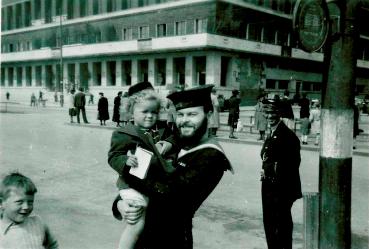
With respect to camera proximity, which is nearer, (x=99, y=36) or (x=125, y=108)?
(x=125, y=108)

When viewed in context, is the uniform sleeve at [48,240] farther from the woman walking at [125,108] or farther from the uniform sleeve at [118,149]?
the woman walking at [125,108]

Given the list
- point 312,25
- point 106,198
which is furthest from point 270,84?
point 312,25

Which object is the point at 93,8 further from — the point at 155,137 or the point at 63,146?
the point at 155,137

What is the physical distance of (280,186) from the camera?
3986mm

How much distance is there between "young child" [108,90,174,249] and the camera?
209 centimetres

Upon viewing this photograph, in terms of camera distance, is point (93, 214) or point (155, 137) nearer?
point (155, 137)

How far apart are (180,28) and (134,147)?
37012 mm

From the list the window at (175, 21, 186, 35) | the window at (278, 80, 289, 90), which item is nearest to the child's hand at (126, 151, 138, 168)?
the window at (175, 21, 186, 35)

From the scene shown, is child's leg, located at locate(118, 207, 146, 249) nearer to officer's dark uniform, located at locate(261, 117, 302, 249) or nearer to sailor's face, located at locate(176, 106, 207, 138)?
sailor's face, located at locate(176, 106, 207, 138)

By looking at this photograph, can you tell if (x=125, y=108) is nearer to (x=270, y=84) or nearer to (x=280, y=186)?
(x=280, y=186)

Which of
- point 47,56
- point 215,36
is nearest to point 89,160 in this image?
point 215,36

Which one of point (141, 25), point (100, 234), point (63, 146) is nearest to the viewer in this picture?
point (100, 234)

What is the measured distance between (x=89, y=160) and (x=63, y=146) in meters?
2.79

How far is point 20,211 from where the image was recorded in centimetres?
221
